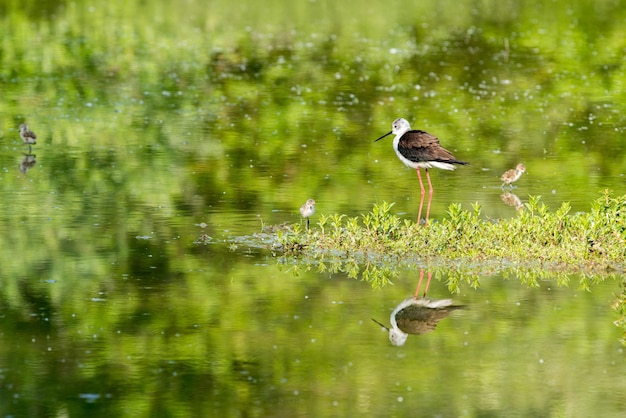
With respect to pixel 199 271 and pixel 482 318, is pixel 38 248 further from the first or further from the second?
pixel 482 318

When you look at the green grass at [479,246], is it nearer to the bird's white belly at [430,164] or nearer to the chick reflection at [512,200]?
the bird's white belly at [430,164]

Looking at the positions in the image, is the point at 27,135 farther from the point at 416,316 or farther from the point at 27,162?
the point at 416,316

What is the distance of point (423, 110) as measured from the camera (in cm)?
2712

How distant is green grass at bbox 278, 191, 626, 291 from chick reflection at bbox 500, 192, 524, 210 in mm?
2794

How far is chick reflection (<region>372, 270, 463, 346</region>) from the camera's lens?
11906 mm

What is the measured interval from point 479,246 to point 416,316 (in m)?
2.32

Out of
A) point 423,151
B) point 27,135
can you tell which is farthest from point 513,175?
point 27,135

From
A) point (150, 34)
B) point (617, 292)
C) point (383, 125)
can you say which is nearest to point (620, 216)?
point (617, 292)

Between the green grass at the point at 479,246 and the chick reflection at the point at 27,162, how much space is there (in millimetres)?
6896

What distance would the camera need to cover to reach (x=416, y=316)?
1245 cm

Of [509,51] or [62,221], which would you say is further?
[509,51]

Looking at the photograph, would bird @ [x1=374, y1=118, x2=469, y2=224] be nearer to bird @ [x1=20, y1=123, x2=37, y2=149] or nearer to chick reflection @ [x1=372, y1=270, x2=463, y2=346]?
chick reflection @ [x1=372, y1=270, x2=463, y2=346]

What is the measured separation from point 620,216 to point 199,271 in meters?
4.74

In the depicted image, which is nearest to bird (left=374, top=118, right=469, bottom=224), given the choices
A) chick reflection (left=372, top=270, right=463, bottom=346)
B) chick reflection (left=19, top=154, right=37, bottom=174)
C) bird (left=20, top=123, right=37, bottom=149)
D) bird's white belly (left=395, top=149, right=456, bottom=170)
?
bird's white belly (left=395, top=149, right=456, bottom=170)
